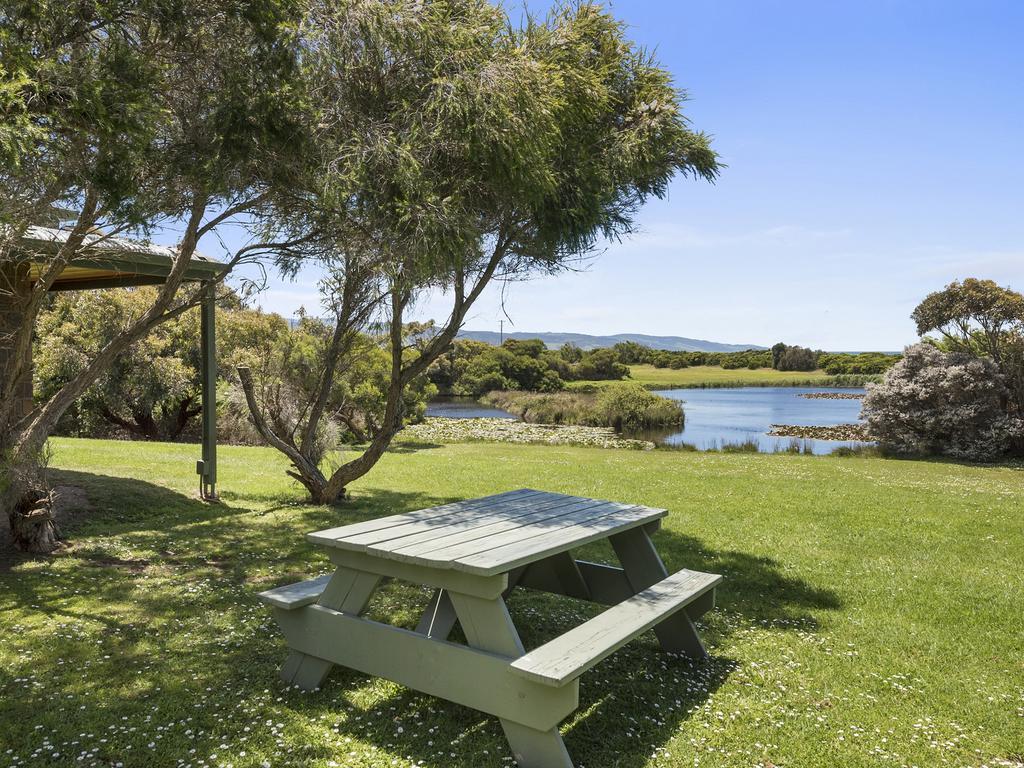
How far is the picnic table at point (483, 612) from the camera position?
3.04 m

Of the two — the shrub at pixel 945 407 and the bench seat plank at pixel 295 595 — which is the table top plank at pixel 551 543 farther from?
the shrub at pixel 945 407

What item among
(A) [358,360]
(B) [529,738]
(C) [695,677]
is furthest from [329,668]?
(A) [358,360]

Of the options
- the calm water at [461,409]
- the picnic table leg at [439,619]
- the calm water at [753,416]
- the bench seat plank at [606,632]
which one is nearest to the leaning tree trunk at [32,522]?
the picnic table leg at [439,619]

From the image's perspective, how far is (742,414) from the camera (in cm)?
3819

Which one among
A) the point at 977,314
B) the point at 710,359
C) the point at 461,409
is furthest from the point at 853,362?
the point at 977,314

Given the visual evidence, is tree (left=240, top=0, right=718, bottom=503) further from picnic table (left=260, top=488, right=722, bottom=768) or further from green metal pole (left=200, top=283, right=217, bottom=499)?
green metal pole (left=200, top=283, right=217, bottom=499)

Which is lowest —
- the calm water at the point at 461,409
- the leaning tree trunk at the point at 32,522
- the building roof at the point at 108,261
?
the calm water at the point at 461,409

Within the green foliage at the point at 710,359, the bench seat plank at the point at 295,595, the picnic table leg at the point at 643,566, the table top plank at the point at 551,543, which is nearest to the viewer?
the table top plank at the point at 551,543

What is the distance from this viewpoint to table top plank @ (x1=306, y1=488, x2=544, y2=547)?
362 cm

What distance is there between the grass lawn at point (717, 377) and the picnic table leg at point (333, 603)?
2130 inches

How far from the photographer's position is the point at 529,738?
121 inches

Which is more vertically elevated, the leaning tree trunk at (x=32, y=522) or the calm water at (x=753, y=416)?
the leaning tree trunk at (x=32, y=522)

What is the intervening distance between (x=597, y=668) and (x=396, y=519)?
5.25 feet

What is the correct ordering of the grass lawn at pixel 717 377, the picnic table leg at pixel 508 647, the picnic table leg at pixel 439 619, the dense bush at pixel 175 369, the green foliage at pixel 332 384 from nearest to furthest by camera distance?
the picnic table leg at pixel 508 647, the picnic table leg at pixel 439 619, the green foliage at pixel 332 384, the dense bush at pixel 175 369, the grass lawn at pixel 717 377
